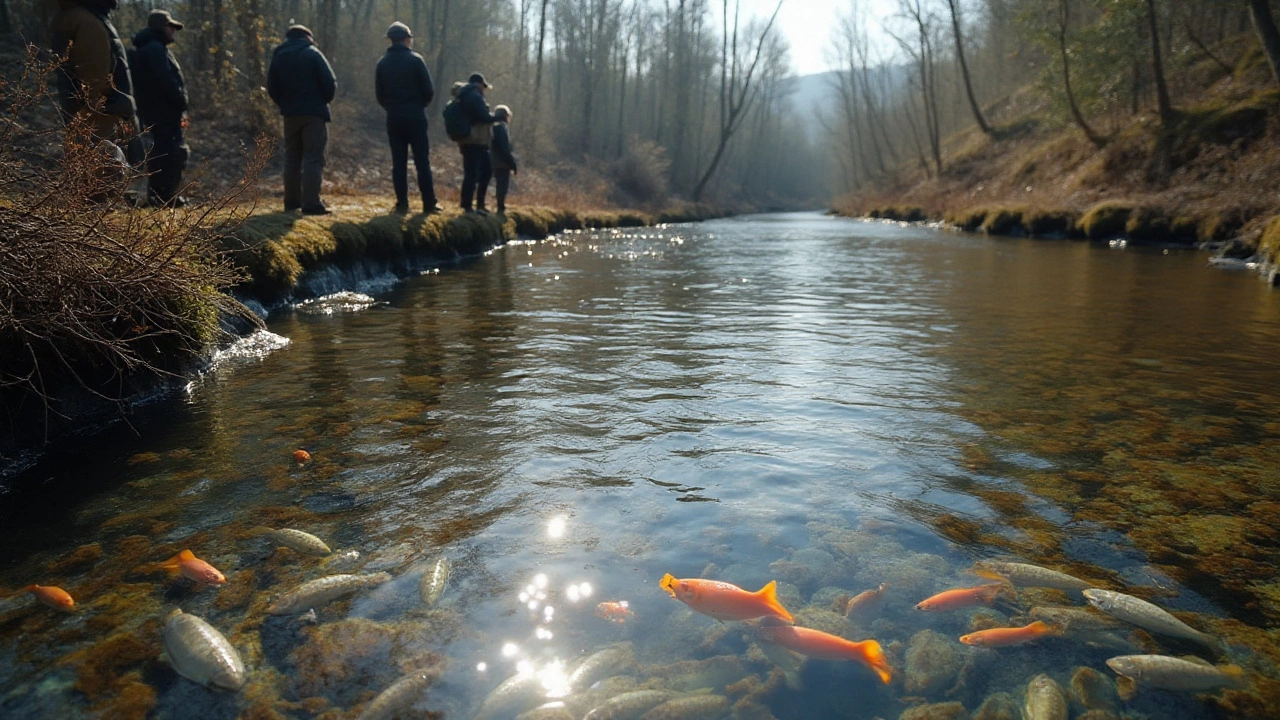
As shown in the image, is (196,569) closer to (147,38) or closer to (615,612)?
(615,612)

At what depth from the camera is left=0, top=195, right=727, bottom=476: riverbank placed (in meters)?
4.59

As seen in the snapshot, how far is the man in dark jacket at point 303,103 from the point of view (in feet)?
35.4

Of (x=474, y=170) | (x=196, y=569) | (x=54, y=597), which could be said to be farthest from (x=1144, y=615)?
(x=474, y=170)

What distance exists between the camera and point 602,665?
2740 millimetres

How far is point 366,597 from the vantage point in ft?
10.1

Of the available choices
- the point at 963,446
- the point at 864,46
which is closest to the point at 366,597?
the point at 963,446

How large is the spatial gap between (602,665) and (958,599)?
1.44 metres

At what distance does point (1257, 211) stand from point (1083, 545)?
63.9 feet

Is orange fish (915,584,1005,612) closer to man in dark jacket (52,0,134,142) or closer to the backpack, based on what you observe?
man in dark jacket (52,0,134,142)

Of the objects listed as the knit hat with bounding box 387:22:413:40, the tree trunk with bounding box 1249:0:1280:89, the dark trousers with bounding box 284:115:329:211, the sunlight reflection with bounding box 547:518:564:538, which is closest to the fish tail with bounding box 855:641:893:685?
the sunlight reflection with bounding box 547:518:564:538

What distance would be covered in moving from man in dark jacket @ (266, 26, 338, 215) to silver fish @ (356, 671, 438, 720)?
9791mm

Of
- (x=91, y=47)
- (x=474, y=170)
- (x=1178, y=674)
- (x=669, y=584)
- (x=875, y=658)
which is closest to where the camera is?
(x=1178, y=674)

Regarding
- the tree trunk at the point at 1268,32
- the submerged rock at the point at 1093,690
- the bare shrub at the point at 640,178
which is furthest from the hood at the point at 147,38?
the bare shrub at the point at 640,178

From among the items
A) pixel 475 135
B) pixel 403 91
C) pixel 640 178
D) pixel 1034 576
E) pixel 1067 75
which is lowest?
pixel 1034 576
